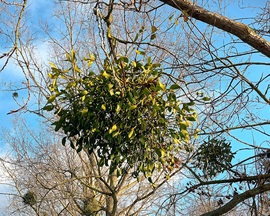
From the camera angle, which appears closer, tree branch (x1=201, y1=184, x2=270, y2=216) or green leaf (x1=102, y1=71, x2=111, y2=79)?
green leaf (x1=102, y1=71, x2=111, y2=79)

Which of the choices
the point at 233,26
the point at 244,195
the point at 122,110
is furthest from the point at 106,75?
the point at 244,195

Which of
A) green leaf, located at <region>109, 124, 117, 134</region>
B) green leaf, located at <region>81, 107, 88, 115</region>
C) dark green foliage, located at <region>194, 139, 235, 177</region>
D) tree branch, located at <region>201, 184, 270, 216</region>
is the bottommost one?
tree branch, located at <region>201, 184, 270, 216</region>

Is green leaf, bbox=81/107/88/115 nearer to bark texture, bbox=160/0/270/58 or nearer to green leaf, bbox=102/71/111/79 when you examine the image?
green leaf, bbox=102/71/111/79

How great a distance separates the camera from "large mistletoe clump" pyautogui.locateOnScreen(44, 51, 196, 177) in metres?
2.10

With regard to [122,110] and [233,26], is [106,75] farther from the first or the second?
[233,26]

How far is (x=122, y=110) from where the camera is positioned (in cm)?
215

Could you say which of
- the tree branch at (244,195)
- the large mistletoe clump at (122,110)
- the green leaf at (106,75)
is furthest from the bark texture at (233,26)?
the tree branch at (244,195)

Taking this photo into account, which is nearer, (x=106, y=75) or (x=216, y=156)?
(x=106, y=75)

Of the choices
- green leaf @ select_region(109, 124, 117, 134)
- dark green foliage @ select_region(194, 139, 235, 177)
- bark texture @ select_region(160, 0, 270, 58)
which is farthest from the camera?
dark green foliage @ select_region(194, 139, 235, 177)

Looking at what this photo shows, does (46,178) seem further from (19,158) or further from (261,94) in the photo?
(261,94)

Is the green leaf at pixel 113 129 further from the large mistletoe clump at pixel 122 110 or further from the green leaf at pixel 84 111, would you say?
the green leaf at pixel 84 111

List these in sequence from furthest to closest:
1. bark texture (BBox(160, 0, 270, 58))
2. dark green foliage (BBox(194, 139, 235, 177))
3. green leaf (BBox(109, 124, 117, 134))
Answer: dark green foliage (BBox(194, 139, 235, 177)) < bark texture (BBox(160, 0, 270, 58)) < green leaf (BBox(109, 124, 117, 134))

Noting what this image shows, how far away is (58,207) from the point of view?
8.20 m

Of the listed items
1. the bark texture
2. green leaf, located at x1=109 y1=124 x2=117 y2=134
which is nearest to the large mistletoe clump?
green leaf, located at x1=109 y1=124 x2=117 y2=134
